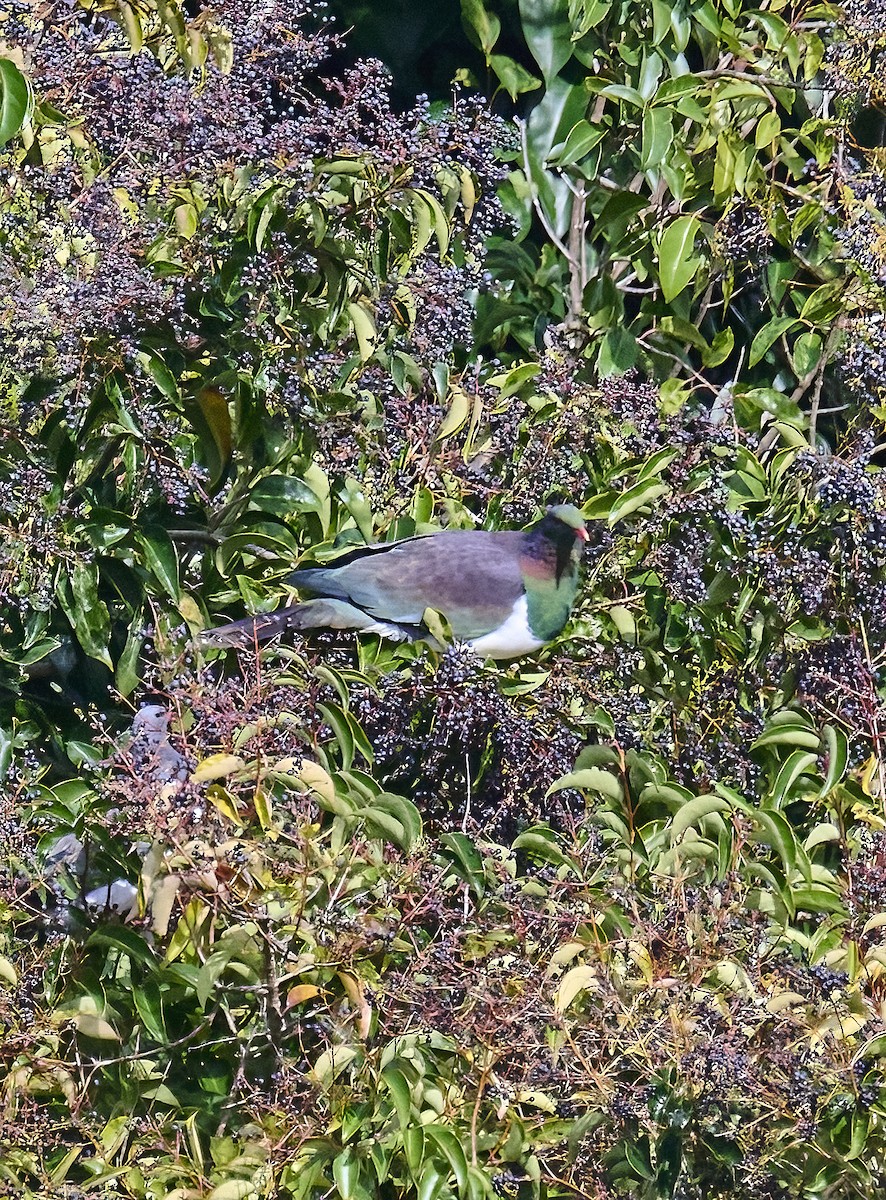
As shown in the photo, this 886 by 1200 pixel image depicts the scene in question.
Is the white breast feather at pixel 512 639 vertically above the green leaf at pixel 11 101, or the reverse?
the green leaf at pixel 11 101

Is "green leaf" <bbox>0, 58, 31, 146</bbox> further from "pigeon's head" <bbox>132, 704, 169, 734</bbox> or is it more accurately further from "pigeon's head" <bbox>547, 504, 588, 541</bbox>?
"pigeon's head" <bbox>547, 504, 588, 541</bbox>

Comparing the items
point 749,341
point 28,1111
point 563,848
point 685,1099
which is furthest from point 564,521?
point 28,1111

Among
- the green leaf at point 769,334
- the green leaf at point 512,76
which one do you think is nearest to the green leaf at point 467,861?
the green leaf at point 769,334

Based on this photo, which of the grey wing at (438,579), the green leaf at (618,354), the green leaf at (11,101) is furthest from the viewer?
the green leaf at (618,354)

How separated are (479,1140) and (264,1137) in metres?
0.28

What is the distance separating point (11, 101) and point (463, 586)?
1.08 metres

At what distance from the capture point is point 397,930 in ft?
6.61

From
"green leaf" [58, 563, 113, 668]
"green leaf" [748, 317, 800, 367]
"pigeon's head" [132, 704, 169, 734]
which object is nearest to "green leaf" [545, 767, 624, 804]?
"pigeon's head" [132, 704, 169, 734]

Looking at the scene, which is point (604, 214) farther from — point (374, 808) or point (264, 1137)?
point (264, 1137)

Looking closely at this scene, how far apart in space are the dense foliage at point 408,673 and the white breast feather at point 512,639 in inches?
2.1

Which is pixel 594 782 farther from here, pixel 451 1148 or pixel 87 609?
pixel 87 609

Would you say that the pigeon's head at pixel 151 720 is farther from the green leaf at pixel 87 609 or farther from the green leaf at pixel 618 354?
the green leaf at pixel 618 354

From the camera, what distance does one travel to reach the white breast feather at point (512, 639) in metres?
2.50

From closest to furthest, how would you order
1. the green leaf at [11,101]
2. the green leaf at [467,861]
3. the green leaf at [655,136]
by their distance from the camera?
the green leaf at [11,101], the green leaf at [467,861], the green leaf at [655,136]
